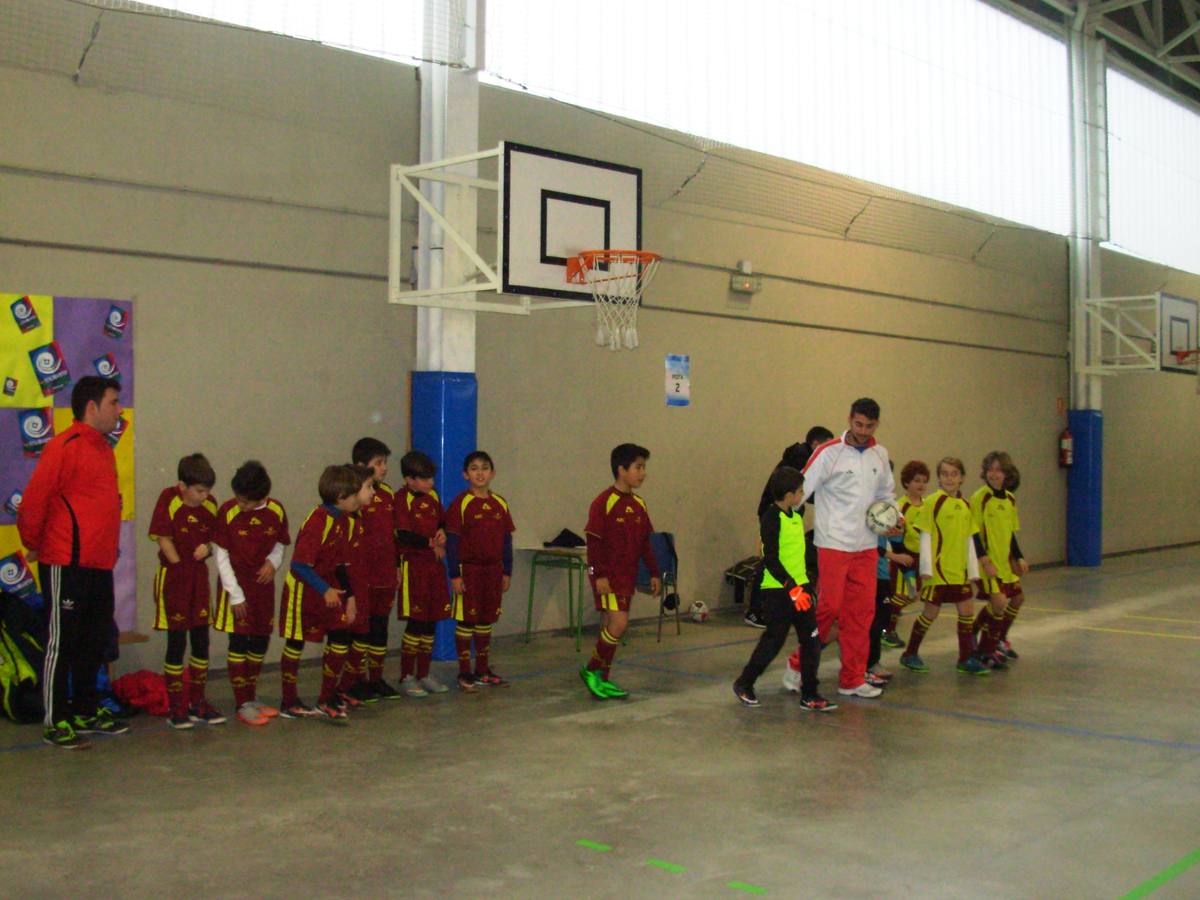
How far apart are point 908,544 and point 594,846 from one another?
4.60 meters

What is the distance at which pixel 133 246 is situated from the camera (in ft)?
23.8

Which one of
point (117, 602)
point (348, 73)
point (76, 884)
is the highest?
point (348, 73)

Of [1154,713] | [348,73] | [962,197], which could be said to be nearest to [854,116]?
[962,197]

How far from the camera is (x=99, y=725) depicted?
19.7 ft

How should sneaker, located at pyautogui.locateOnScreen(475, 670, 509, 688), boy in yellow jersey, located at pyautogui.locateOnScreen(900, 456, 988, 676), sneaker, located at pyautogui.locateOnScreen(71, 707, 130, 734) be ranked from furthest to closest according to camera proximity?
boy in yellow jersey, located at pyautogui.locateOnScreen(900, 456, 988, 676), sneaker, located at pyautogui.locateOnScreen(475, 670, 509, 688), sneaker, located at pyautogui.locateOnScreen(71, 707, 130, 734)

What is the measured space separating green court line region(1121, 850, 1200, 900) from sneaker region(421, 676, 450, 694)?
4315 mm

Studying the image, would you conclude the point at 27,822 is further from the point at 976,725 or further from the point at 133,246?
the point at 976,725

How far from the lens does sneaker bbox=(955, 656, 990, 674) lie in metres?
7.99

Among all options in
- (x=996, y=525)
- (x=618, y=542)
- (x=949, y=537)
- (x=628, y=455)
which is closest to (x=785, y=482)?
(x=628, y=455)

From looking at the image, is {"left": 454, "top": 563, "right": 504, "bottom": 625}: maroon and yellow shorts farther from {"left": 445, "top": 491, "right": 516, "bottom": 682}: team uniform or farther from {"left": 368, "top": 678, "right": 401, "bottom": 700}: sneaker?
{"left": 368, "top": 678, "right": 401, "bottom": 700}: sneaker

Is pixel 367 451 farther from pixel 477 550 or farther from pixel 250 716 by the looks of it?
pixel 250 716

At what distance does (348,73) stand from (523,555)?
12.9 ft

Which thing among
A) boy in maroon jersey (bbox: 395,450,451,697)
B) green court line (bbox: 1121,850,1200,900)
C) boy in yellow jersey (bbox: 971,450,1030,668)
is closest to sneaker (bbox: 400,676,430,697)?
boy in maroon jersey (bbox: 395,450,451,697)

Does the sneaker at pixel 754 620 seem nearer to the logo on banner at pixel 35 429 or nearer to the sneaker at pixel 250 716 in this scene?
the sneaker at pixel 250 716
